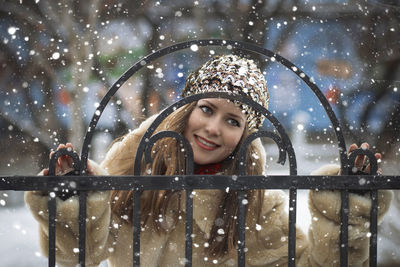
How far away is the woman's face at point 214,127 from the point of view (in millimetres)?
1311

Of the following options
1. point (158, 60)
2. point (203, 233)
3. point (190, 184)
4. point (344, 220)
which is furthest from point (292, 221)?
point (158, 60)

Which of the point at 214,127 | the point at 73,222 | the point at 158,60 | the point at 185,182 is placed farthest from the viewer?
the point at 158,60

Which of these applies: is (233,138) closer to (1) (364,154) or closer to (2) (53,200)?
(1) (364,154)

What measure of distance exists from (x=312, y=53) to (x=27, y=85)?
1.98m

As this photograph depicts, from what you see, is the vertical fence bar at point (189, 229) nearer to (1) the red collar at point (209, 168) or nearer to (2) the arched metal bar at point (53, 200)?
(2) the arched metal bar at point (53, 200)

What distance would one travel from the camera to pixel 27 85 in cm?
346

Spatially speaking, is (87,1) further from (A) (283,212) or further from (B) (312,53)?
(A) (283,212)

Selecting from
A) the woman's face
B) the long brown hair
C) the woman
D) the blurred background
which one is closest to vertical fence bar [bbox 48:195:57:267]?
the woman

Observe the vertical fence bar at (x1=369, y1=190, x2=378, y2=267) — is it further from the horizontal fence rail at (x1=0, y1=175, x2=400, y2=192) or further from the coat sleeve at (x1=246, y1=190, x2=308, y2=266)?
the coat sleeve at (x1=246, y1=190, x2=308, y2=266)

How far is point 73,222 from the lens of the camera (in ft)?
3.33

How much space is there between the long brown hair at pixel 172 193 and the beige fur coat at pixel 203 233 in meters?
0.02

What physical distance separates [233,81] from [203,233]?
0.43 metres

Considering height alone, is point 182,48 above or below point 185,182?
above

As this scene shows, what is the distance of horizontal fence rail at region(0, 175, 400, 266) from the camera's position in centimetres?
89
